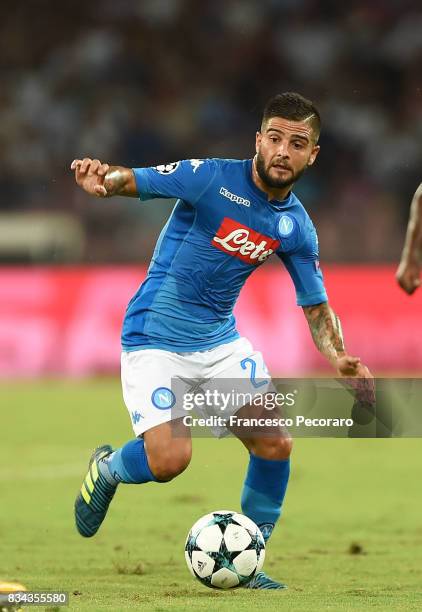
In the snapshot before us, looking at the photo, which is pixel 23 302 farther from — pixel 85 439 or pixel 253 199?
pixel 253 199

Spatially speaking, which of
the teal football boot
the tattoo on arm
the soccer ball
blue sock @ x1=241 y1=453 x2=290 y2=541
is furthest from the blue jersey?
the teal football boot

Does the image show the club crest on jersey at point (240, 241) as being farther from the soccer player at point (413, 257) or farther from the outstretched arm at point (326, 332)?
the soccer player at point (413, 257)

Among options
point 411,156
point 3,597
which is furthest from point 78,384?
point 3,597

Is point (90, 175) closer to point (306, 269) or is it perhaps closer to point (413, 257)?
point (306, 269)

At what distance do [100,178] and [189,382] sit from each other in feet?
3.77

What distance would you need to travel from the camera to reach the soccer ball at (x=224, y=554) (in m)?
5.35

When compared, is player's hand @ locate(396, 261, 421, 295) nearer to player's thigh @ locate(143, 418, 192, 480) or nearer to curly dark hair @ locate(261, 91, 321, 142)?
curly dark hair @ locate(261, 91, 321, 142)

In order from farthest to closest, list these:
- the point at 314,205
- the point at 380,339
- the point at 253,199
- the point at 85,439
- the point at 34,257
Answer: the point at 314,205, the point at 34,257, the point at 380,339, the point at 85,439, the point at 253,199

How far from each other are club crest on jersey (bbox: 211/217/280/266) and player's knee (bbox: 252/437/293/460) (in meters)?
0.89

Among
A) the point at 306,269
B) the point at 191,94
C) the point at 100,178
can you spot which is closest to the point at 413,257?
the point at 306,269

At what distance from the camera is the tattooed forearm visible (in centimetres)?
590

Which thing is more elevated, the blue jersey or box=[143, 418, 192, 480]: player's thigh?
the blue jersey

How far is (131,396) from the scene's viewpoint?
586cm

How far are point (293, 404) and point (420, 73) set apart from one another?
574 inches
